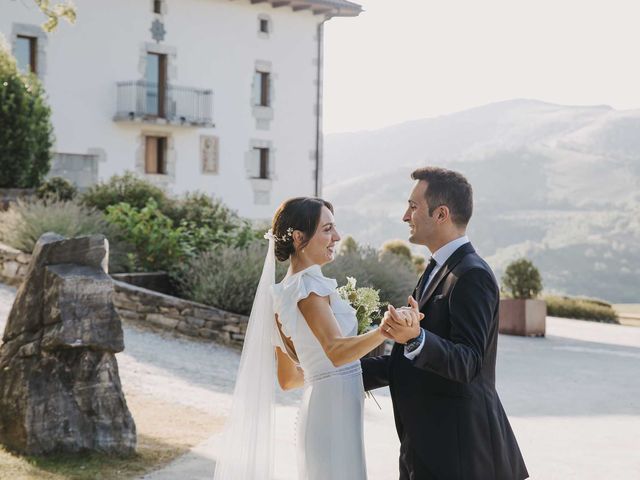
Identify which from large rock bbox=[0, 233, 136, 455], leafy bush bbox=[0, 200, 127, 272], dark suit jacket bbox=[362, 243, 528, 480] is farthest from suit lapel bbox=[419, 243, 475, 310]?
leafy bush bbox=[0, 200, 127, 272]

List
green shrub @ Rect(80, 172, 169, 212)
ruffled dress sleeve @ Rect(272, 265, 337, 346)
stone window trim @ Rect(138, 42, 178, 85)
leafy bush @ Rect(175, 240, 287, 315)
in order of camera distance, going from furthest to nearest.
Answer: stone window trim @ Rect(138, 42, 178, 85) < green shrub @ Rect(80, 172, 169, 212) < leafy bush @ Rect(175, 240, 287, 315) < ruffled dress sleeve @ Rect(272, 265, 337, 346)

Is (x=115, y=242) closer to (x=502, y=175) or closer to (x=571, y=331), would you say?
(x=571, y=331)

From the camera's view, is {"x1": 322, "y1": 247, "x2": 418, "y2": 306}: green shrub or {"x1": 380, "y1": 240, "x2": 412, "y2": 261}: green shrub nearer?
{"x1": 322, "y1": 247, "x2": 418, "y2": 306}: green shrub

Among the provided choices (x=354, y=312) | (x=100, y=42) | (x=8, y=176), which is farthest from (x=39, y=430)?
(x=100, y=42)

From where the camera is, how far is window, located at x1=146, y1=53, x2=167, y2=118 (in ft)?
104

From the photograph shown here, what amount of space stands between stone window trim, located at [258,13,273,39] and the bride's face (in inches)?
1215

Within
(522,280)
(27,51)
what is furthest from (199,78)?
(522,280)

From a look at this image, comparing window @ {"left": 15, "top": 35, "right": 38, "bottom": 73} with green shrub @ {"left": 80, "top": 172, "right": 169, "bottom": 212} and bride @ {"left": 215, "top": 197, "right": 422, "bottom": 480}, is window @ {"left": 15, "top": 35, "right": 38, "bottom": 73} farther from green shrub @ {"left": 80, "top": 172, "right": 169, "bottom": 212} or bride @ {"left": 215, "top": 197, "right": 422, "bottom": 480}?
bride @ {"left": 215, "top": 197, "right": 422, "bottom": 480}

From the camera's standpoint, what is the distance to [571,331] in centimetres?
1881

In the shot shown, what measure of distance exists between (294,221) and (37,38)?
26888mm

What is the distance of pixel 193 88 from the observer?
107 feet

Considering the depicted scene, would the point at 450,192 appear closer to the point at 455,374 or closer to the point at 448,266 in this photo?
the point at 448,266

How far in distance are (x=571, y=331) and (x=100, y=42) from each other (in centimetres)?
1806

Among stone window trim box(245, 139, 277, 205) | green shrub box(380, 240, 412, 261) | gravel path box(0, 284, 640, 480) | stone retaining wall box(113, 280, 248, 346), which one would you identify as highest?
stone window trim box(245, 139, 277, 205)
